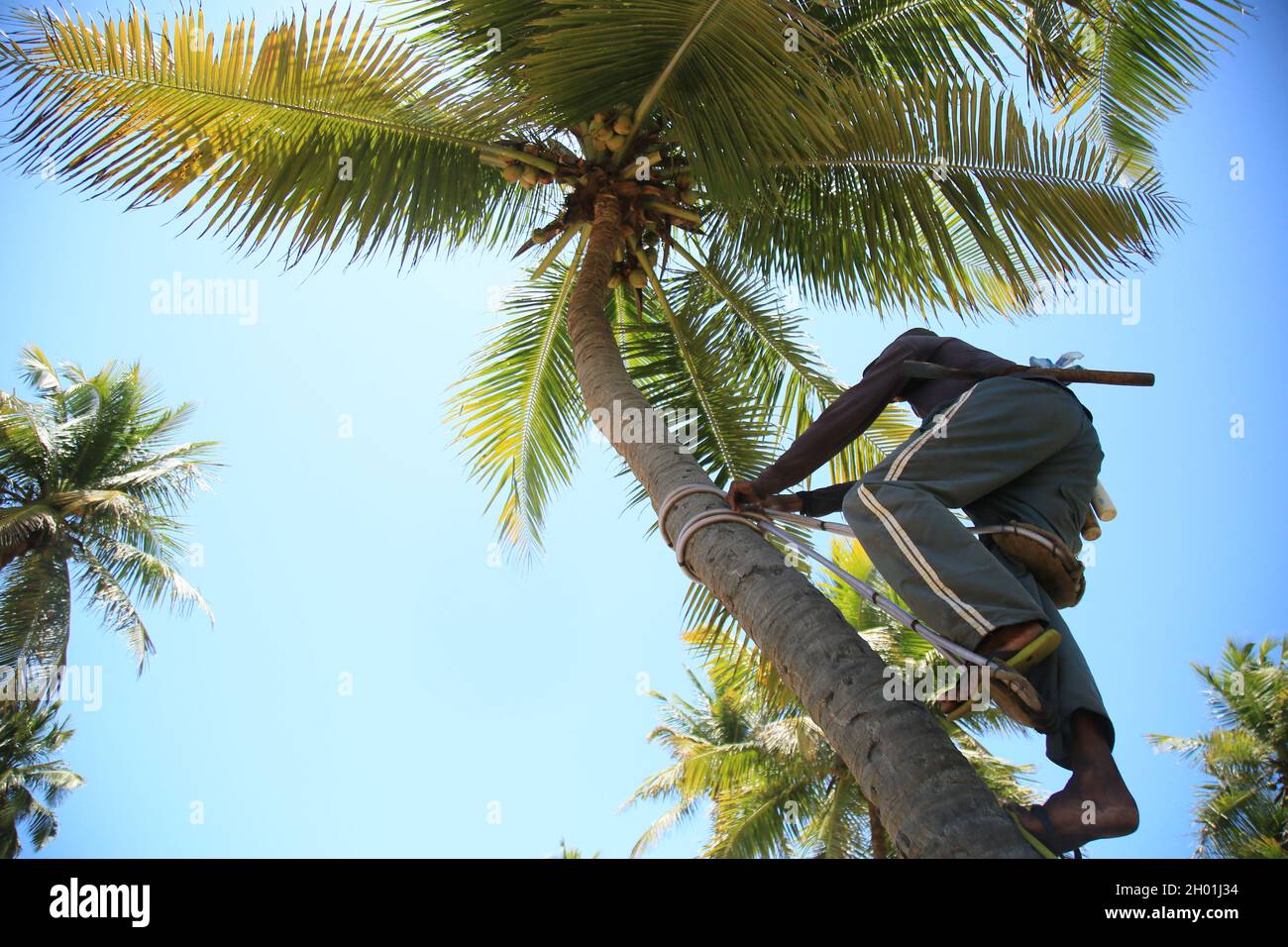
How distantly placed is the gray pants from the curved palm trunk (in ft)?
0.96

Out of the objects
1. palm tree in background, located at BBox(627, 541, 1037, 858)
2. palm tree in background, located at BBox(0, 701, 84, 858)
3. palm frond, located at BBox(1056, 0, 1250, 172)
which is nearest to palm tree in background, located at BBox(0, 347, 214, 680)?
palm tree in background, located at BBox(0, 701, 84, 858)

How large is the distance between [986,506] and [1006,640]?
2.15 feet

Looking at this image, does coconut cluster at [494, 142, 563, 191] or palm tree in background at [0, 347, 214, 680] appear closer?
coconut cluster at [494, 142, 563, 191]

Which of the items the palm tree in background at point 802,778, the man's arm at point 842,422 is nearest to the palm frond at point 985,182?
the man's arm at point 842,422

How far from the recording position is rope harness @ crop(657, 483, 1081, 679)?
2.77m

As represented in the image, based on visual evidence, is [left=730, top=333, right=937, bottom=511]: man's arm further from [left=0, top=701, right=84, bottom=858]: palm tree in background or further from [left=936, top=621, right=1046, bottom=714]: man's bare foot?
[left=0, top=701, right=84, bottom=858]: palm tree in background

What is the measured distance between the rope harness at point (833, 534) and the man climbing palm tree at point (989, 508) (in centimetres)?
6

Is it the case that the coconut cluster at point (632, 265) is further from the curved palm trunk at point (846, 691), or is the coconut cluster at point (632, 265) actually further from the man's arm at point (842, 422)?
the man's arm at point (842, 422)

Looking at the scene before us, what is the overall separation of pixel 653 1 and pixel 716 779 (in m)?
14.6

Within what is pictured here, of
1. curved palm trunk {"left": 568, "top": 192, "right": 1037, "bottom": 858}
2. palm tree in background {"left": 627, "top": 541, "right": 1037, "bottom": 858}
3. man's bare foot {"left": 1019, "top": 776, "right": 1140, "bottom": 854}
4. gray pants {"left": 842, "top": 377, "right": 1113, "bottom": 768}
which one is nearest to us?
curved palm trunk {"left": 568, "top": 192, "right": 1037, "bottom": 858}

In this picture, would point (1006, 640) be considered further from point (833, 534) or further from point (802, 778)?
point (802, 778)
